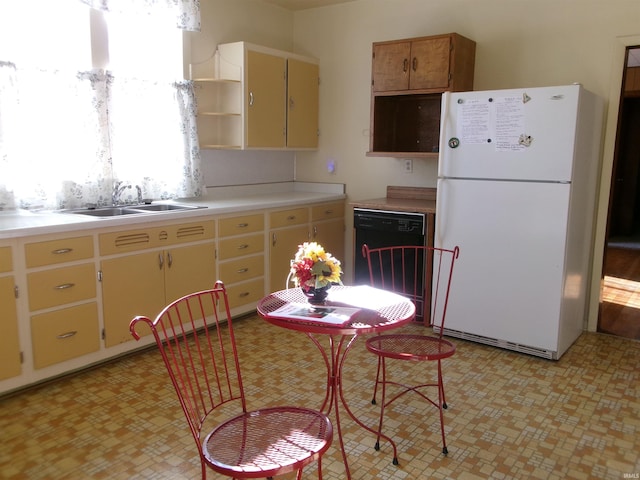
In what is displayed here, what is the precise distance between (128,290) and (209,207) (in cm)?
82

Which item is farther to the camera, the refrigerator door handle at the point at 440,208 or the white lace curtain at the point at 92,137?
the refrigerator door handle at the point at 440,208

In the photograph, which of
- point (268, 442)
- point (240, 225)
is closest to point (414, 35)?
point (240, 225)

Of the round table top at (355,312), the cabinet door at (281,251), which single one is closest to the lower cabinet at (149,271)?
the cabinet door at (281,251)

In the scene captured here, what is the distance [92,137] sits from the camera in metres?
3.44

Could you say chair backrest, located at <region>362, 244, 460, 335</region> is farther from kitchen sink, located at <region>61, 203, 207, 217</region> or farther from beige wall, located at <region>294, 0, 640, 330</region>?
kitchen sink, located at <region>61, 203, 207, 217</region>

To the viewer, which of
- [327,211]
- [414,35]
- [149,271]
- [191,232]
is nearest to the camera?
[149,271]

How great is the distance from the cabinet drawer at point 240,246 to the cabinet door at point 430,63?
1660mm

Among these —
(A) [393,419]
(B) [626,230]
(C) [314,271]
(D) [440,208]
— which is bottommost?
(A) [393,419]

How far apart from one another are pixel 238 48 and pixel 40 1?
1423mm

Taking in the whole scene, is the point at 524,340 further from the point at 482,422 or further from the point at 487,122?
the point at 487,122

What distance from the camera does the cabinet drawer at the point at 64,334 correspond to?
283cm

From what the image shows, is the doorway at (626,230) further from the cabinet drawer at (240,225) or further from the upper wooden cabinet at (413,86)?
the cabinet drawer at (240,225)

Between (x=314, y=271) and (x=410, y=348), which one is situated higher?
(x=314, y=271)

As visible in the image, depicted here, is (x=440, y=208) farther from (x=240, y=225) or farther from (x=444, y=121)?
(x=240, y=225)
